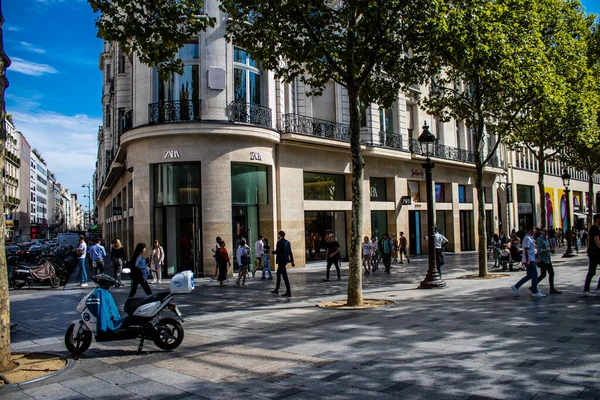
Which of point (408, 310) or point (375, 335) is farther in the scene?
point (408, 310)

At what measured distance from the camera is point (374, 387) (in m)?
5.63

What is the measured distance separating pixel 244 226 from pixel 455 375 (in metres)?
15.9

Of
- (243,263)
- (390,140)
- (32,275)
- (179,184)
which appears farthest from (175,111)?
(390,140)

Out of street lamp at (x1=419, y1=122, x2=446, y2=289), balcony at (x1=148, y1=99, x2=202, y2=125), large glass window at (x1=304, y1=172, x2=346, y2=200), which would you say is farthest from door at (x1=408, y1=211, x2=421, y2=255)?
balcony at (x1=148, y1=99, x2=202, y2=125)

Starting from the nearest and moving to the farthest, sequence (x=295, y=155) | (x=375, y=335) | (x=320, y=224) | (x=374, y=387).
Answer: (x=374, y=387), (x=375, y=335), (x=295, y=155), (x=320, y=224)

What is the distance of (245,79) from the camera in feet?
68.4

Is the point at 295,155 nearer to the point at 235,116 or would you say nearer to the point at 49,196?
the point at 235,116

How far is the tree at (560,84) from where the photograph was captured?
19.1 m

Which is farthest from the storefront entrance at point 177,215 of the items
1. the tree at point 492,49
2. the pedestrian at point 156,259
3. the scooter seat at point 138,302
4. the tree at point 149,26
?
the scooter seat at point 138,302

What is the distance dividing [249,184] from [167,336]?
13673mm

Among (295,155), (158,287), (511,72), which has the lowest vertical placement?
(158,287)

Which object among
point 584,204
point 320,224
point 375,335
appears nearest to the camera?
point 375,335

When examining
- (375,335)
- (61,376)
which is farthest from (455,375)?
(61,376)

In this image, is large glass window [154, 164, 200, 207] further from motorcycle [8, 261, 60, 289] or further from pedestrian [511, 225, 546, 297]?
pedestrian [511, 225, 546, 297]
